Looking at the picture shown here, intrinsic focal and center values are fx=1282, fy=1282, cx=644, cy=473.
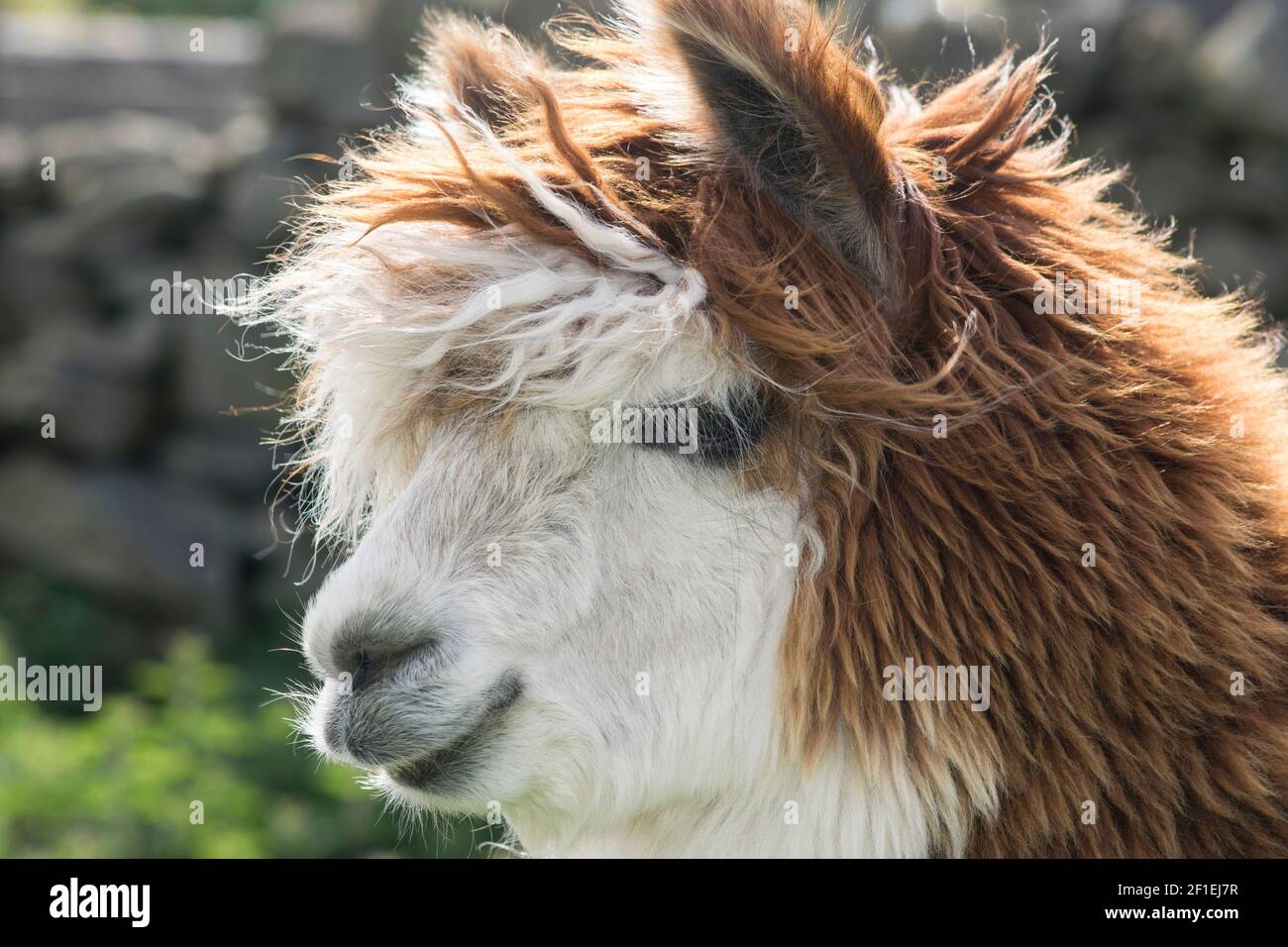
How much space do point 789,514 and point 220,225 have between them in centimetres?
633

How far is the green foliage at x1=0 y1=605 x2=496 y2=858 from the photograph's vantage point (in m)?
4.55

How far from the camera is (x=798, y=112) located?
169cm

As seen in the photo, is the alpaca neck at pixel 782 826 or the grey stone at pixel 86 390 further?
the grey stone at pixel 86 390

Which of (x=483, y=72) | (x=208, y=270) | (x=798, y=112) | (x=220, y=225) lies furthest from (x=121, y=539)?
(x=798, y=112)

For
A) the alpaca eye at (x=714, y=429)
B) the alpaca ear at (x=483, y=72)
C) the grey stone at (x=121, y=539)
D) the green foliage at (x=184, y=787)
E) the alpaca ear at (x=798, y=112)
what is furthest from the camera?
the grey stone at (x=121, y=539)

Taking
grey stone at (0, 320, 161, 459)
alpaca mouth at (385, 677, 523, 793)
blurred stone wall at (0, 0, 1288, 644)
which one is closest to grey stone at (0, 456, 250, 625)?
blurred stone wall at (0, 0, 1288, 644)

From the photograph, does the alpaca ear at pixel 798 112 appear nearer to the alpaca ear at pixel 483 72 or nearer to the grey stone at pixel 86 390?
the alpaca ear at pixel 483 72

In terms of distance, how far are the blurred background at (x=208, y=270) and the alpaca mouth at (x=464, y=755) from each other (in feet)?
12.1

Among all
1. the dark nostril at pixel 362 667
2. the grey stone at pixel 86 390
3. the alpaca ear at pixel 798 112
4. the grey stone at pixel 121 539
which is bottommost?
the dark nostril at pixel 362 667

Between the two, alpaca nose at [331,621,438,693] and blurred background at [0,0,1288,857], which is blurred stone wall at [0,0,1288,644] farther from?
alpaca nose at [331,621,438,693]

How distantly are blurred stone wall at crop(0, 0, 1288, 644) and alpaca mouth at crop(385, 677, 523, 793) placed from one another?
470 centimetres

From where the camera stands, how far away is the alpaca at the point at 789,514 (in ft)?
5.57

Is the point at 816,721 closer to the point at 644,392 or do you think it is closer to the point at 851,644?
the point at 851,644

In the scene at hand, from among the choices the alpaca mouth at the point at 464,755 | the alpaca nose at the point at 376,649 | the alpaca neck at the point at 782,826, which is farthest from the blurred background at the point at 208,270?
the alpaca nose at the point at 376,649
